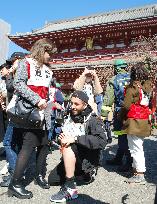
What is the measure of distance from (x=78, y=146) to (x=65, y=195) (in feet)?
1.76

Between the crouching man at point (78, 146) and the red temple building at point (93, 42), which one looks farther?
the red temple building at point (93, 42)

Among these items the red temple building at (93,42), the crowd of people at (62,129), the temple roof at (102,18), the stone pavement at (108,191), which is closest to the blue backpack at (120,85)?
the crowd of people at (62,129)

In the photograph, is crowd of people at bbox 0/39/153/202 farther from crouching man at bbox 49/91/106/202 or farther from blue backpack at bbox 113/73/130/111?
blue backpack at bbox 113/73/130/111

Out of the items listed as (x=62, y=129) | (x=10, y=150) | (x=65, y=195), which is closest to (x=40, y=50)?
(x=62, y=129)

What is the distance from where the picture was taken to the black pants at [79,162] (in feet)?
11.4

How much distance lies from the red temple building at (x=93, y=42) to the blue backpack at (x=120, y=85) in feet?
41.4

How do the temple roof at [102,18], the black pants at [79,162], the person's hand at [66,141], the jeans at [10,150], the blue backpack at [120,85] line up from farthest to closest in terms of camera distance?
the temple roof at [102,18] < the blue backpack at [120,85] < the jeans at [10,150] < the black pants at [79,162] < the person's hand at [66,141]

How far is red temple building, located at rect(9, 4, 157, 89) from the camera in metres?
17.5

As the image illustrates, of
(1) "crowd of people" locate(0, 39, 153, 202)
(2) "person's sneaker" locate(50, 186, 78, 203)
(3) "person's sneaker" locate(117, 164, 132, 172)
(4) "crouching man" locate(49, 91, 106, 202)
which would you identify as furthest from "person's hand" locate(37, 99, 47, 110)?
(3) "person's sneaker" locate(117, 164, 132, 172)

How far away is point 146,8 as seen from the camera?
80.3 ft

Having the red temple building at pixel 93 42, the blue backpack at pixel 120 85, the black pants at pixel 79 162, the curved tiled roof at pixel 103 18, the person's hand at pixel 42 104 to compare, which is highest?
the curved tiled roof at pixel 103 18

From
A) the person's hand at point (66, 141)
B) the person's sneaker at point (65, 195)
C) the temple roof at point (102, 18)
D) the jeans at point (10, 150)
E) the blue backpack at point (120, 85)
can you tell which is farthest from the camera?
the temple roof at point (102, 18)

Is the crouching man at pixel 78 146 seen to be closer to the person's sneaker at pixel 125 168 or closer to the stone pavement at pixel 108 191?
the stone pavement at pixel 108 191

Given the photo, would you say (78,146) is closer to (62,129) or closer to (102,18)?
(62,129)
